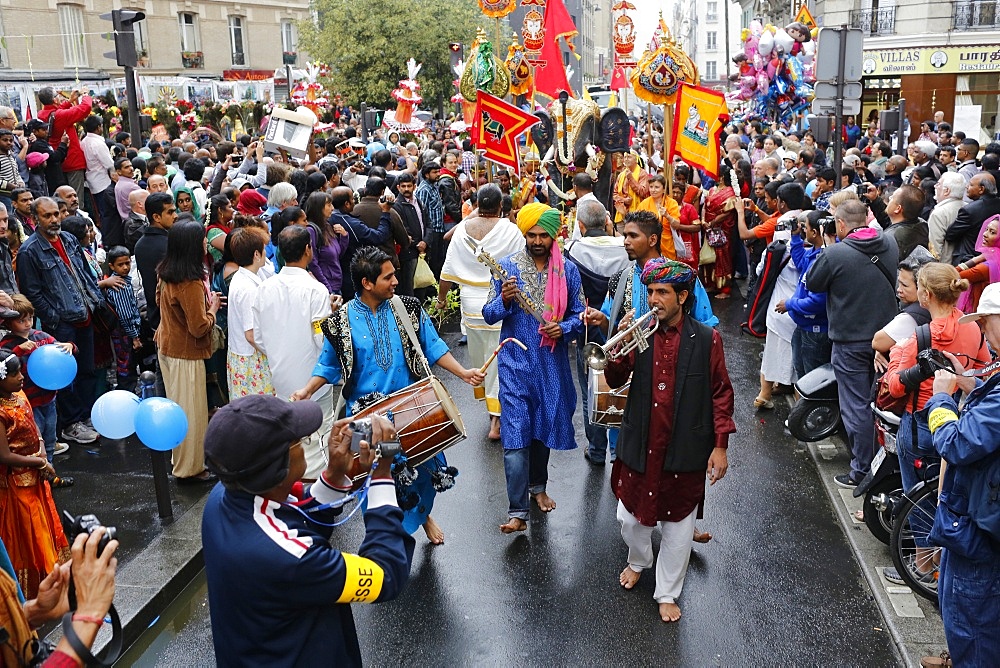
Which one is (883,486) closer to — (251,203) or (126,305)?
(251,203)

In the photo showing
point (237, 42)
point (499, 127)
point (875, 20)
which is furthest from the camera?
point (237, 42)

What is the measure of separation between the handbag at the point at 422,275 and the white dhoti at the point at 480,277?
116 inches

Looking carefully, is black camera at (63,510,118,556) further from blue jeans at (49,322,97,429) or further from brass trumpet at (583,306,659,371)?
blue jeans at (49,322,97,429)

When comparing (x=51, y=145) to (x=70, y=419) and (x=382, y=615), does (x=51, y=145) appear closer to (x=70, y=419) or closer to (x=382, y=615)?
(x=70, y=419)

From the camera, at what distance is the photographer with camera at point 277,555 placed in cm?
263

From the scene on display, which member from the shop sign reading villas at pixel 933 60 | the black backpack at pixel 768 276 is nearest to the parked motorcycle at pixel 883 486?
the black backpack at pixel 768 276

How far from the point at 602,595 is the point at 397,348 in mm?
1800

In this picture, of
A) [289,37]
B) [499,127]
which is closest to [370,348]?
[499,127]

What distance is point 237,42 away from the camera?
4378 centimetres

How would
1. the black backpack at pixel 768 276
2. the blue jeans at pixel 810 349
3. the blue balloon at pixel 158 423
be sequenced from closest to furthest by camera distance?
the blue balloon at pixel 158 423, the blue jeans at pixel 810 349, the black backpack at pixel 768 276

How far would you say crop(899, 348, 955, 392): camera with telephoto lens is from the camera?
416 cm

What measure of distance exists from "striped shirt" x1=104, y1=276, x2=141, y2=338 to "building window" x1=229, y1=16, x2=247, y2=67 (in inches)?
1533

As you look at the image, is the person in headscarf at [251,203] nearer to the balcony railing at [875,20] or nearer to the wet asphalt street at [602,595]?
the wet asphalt street at [602,595]

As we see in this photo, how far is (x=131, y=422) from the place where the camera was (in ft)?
18.2
